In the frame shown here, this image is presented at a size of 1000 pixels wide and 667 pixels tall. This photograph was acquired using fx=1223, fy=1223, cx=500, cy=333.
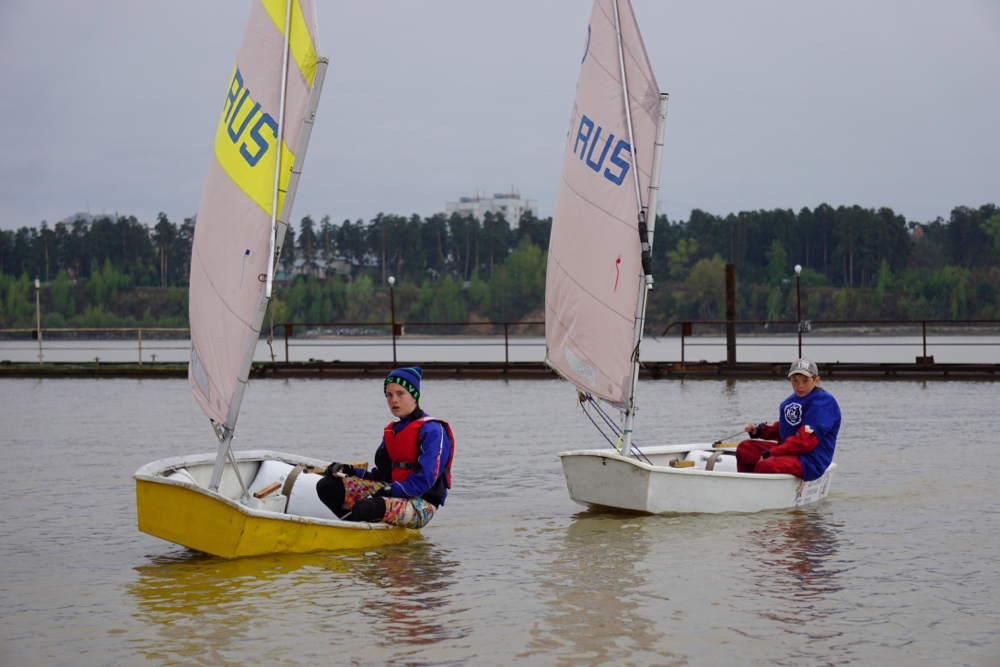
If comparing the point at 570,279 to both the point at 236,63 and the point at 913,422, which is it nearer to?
the point at 236,63

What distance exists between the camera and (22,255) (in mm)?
135375

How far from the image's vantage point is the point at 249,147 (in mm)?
8258

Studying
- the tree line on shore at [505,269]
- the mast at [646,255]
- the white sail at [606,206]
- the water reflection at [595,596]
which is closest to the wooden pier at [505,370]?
the white sail at [606,206]

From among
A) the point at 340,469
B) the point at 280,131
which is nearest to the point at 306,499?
the point at 340,469

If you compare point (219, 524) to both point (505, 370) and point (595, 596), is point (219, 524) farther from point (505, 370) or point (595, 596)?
point (505, 370)

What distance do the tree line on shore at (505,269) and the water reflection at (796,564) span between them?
84650 millimetres

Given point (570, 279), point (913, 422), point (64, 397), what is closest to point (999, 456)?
point (913, 422)

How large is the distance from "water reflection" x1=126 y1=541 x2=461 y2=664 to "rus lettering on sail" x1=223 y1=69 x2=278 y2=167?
9.07 ft

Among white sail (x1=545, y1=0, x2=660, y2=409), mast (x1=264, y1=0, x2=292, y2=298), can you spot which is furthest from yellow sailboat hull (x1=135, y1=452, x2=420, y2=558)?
white sail (x1=545, y1=0, x2=660, y2=409)

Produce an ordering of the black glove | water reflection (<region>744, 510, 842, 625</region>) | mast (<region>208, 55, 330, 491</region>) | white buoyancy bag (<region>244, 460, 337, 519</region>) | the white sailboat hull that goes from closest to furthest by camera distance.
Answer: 1. water reflection (<region>744, 510, 842, 625</region>)
2. mast (<region>208, 55, 330, 491</region>)
3. the black glove
4. white buoyancy bag (<region>244, 460, 337, 519</region>)
5. the white sailboat hull

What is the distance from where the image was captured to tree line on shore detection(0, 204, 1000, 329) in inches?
3981

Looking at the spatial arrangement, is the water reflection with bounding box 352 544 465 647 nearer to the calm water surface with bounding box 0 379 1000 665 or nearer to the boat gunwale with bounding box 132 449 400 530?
the calm water surface with bounding box 0 379 1000 665

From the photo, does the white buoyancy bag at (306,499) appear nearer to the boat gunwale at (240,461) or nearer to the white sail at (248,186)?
the boat gunwale at (240,461)

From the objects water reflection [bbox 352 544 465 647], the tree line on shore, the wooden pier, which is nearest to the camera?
water reflection [bbox 352 544 465 647]
